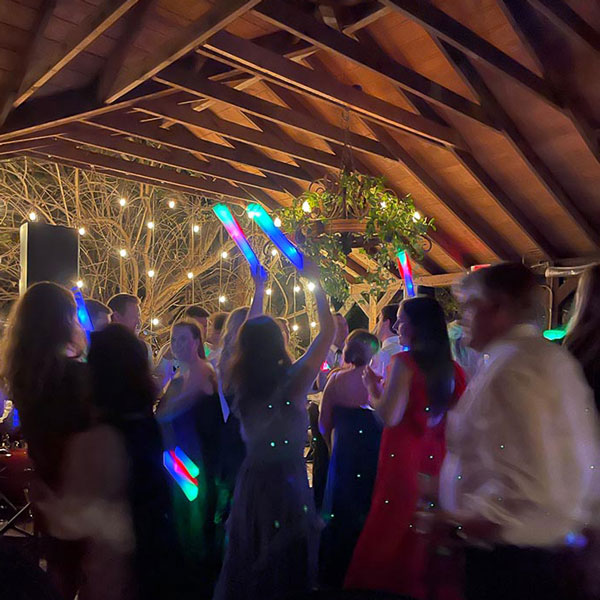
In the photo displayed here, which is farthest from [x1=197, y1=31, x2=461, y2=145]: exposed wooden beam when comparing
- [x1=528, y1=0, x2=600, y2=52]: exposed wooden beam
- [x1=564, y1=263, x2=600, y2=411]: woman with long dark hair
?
[x1=564, y1=263, x2=600, y2=411]: woman with long dark hair

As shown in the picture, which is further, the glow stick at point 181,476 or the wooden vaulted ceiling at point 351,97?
the wooden vaulted ceiling at point 351,97

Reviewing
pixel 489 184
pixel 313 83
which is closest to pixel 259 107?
pixel 313 83

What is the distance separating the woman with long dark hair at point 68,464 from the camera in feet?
5.27

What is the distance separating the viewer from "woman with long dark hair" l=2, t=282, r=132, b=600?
161cm

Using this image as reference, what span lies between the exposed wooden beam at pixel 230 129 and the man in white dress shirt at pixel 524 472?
436 cm

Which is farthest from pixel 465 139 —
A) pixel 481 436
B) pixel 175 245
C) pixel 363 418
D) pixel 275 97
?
pixel 175 245

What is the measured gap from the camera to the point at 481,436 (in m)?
1.39

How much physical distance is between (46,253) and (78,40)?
1802 mm

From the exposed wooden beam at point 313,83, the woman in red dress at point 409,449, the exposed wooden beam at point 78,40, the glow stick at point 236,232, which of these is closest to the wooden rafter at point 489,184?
the exposed wooden beam at point 313,83

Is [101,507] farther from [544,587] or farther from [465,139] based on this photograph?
[465,139]

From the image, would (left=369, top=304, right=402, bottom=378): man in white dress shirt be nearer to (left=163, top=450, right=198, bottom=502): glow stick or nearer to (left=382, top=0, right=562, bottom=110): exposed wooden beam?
(left=163, top=450, right=198, bottom=502): glow stick

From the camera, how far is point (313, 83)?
4.37 metres

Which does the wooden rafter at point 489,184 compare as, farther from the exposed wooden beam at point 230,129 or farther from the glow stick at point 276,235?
the glow stick at point 276,235

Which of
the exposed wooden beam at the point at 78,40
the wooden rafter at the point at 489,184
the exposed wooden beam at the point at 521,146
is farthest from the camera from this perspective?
the wooden rafter at the point at 489,184
